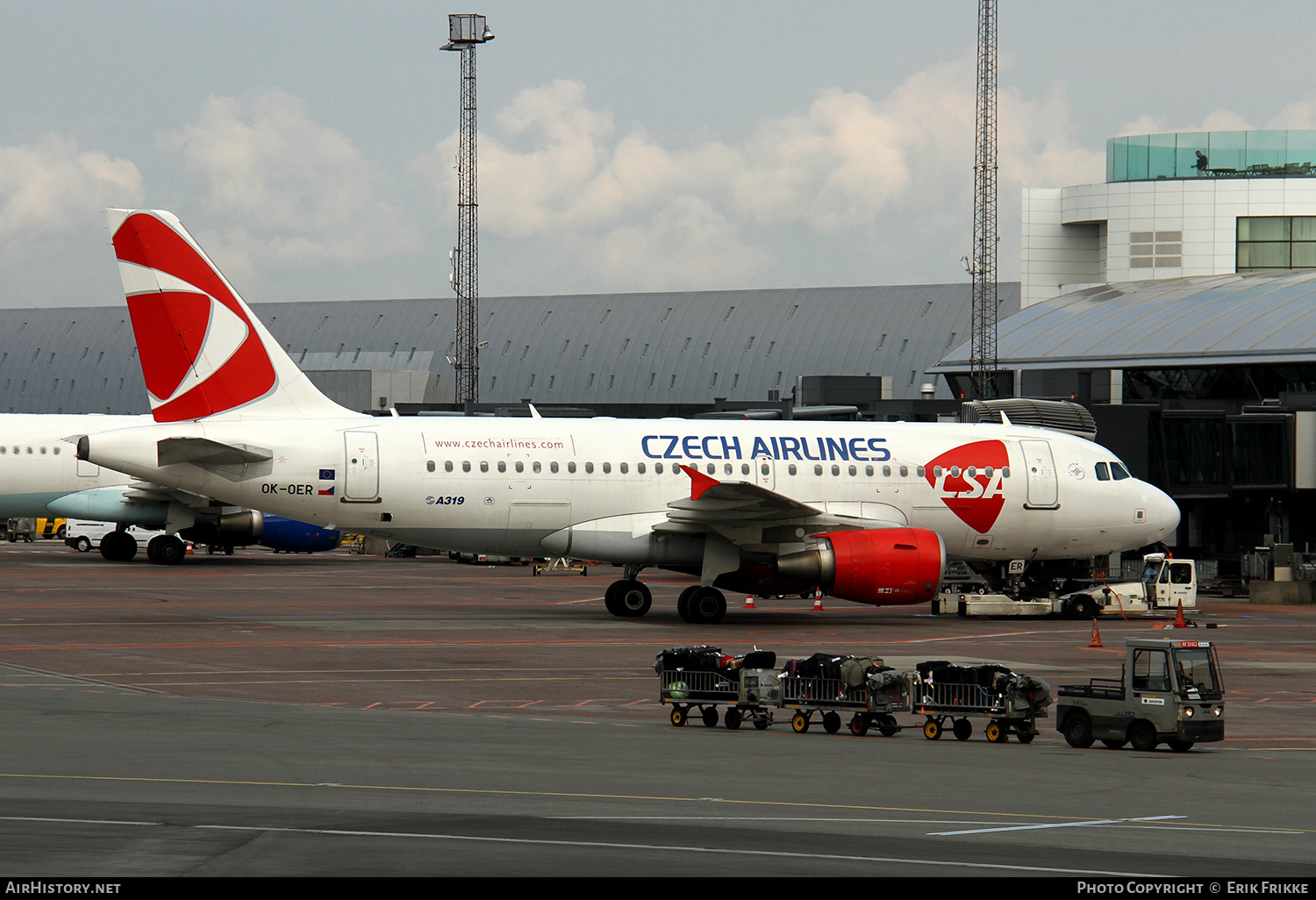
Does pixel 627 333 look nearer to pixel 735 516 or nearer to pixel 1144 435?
pixel 1144 435

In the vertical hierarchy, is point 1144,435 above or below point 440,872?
above

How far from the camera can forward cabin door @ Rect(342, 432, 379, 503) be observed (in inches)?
1190

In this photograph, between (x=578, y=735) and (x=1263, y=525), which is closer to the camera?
(x=578, y=735)

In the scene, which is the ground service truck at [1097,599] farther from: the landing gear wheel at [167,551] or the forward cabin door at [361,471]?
the landing gear wheel at [167,551]

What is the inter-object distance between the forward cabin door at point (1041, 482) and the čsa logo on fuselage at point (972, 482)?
1.93ft

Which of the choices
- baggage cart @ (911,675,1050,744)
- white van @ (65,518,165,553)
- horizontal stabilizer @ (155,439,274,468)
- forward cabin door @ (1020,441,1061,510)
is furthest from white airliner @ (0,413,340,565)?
baggage cart @ (911,675,1050,744)

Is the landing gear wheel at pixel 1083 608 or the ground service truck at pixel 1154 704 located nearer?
the ground service truck at pixel 1154 704

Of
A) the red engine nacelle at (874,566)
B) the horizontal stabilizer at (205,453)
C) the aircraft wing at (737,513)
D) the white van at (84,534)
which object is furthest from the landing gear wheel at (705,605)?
the white van at (84,534)

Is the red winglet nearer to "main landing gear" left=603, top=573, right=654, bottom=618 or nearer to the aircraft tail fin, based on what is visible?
"main landing gear" left=603, top=573, right=654, bottom=618

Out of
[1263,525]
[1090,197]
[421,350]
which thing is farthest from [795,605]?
[421,350]

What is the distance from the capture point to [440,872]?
9.09m

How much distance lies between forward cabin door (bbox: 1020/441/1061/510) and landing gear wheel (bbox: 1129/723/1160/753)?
56.2 ft

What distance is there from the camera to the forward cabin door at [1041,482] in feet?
110

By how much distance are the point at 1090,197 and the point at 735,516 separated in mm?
56959
